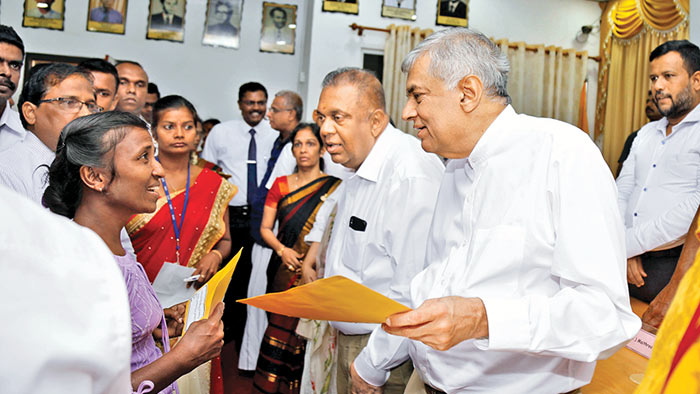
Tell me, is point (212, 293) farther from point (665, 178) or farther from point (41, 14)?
point (41, 14)

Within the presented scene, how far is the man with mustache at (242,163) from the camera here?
375cm

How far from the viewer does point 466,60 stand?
→ 126 centimetres

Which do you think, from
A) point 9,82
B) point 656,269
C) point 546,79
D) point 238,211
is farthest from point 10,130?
point 546,79

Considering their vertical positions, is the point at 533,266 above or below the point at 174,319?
above

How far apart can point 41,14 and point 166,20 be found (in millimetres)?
1443

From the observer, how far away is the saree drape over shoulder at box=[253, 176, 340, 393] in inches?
107

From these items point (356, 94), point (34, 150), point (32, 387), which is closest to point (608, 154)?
point (356, 94)

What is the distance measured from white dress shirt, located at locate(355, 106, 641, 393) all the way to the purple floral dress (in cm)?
64

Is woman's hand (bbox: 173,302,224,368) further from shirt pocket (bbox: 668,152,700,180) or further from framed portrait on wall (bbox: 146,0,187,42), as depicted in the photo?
framed portrait on wall (bbox: 146,0,187,42)

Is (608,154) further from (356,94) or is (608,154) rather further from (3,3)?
(3,3)

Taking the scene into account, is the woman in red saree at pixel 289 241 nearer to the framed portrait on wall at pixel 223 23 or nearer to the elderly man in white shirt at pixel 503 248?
the elderly man in white shirt at pixel 503 248

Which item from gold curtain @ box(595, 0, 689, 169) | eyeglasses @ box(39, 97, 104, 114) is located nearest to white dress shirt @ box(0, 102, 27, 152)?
eyeglasses @ box(39, 97, 104, 114)

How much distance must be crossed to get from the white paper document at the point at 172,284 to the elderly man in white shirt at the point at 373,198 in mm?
495

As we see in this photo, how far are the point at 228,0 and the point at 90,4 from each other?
5.42 ft
